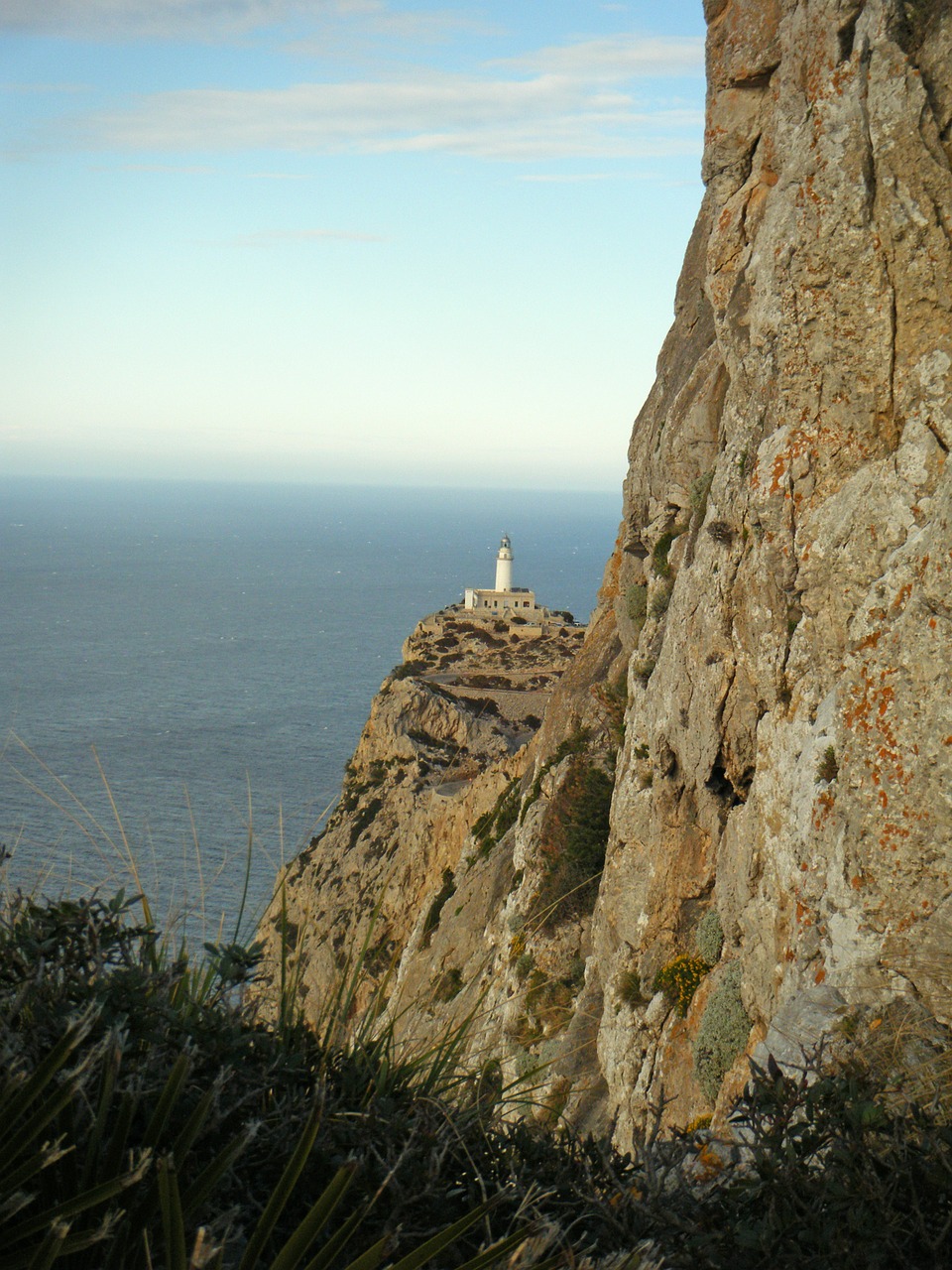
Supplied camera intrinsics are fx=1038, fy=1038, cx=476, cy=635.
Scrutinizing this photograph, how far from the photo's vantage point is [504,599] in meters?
65.6

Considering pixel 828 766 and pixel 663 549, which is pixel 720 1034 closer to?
pixel 828 766

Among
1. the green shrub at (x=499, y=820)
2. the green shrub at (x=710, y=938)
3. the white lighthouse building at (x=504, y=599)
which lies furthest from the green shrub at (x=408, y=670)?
the green shrub at (x=710, y=938)

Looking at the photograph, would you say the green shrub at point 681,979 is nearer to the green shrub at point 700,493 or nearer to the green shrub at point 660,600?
the green shrub at point 660,600

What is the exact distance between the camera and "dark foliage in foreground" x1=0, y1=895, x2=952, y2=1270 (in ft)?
8.26

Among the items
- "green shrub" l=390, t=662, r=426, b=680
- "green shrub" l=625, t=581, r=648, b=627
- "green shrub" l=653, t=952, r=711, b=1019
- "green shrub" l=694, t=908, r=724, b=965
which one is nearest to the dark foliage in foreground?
"green shrub" l=694, t=908, r=724, b=965

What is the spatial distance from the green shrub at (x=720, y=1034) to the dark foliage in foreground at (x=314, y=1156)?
19.9ft

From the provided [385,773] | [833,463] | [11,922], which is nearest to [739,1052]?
[833,463]

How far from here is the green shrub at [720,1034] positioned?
9727 mm

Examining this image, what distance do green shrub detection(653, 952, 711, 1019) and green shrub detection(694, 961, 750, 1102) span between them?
3.54 ft

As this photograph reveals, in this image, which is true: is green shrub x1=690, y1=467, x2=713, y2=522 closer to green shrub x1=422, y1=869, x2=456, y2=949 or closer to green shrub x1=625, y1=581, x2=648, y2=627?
green shrub x1=625, y1=581, x2=648, y2=627

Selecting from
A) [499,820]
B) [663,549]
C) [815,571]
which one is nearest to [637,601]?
[663,549]

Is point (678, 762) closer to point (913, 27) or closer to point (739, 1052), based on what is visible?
point (739, 1052)

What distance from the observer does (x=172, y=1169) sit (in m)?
2.47

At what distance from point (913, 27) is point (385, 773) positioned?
2818 cm
